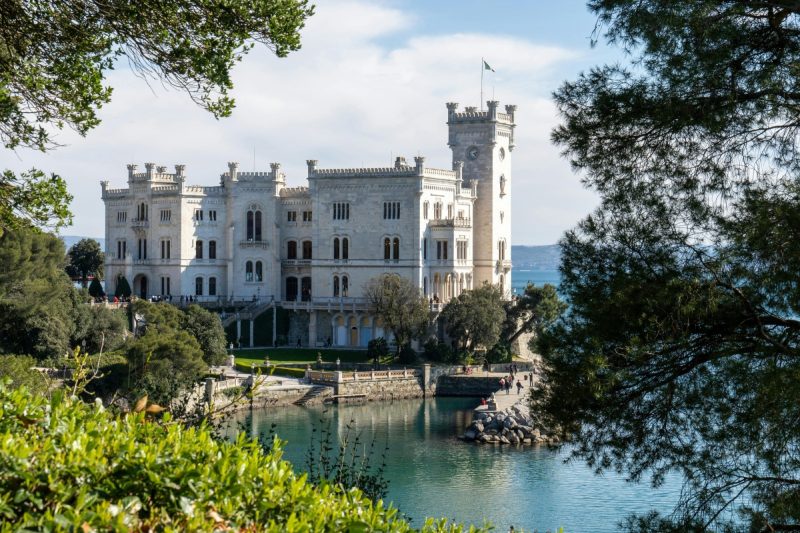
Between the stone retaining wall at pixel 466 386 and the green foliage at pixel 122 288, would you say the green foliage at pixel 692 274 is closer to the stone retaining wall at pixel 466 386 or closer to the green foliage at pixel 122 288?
the stone retaining wall at pixel 466 386

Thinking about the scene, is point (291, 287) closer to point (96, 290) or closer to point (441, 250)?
point (441, 250)

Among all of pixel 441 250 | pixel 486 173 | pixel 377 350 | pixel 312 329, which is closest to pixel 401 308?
pixel 377 350

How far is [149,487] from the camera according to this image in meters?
6.25

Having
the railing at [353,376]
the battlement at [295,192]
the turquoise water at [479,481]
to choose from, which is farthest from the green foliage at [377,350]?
the battlement at [295,192]

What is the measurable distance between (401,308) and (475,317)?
3797 mm

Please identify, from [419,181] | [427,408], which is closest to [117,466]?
[427,408]

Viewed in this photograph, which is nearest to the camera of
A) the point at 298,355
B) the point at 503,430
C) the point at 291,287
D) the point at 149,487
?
the point at 149,487

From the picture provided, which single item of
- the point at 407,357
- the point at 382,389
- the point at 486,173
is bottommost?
the point at 382,389

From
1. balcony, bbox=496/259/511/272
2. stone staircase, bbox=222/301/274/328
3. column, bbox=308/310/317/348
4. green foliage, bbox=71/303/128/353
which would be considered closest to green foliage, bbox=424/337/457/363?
column, bbox=308/310/317/348

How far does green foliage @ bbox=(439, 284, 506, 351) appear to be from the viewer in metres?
55.3

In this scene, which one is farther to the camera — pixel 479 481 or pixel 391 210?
pixel 391 210

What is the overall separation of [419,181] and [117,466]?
53802mm

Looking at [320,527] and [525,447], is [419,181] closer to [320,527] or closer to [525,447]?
[525,447]

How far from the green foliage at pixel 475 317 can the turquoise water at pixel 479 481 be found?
9369mm
